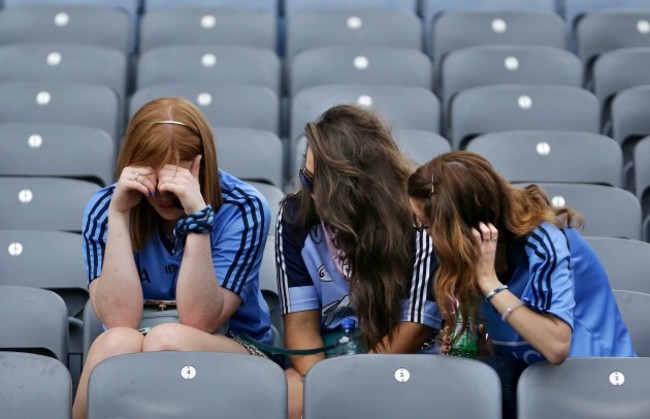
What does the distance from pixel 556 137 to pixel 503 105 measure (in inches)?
16.1

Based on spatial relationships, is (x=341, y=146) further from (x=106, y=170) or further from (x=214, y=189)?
(x=106, y=170)

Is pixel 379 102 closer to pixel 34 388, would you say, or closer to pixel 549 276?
pixel 549 276

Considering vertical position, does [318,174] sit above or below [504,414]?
above

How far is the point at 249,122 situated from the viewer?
5141 mm

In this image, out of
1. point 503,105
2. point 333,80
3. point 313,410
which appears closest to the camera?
point 313,410

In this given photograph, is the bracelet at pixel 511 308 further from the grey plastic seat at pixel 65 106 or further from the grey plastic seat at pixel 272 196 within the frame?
the grey plastic seat at pixel 65 106

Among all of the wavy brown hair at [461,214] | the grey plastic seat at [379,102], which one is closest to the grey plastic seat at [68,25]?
the grey plastic seat at [379,102]

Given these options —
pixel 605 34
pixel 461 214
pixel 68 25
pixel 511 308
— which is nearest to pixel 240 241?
pixel 461 214

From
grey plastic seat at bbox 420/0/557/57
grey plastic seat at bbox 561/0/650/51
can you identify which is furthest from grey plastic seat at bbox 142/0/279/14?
grey plastic seat at bbox 561/0/650/51

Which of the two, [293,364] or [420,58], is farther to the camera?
[420,58]

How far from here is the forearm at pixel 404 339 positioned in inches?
133

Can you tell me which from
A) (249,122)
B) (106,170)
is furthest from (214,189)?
(249,122)

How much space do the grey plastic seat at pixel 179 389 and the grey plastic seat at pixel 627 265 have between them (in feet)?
4.25

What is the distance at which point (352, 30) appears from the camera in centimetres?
596
